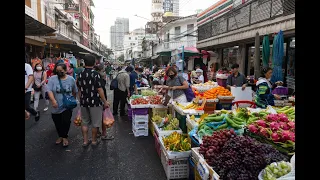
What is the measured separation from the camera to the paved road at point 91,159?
14.5 feet

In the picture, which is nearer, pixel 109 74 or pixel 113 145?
pixel 113 145

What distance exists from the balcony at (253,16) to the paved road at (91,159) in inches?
Result: 258

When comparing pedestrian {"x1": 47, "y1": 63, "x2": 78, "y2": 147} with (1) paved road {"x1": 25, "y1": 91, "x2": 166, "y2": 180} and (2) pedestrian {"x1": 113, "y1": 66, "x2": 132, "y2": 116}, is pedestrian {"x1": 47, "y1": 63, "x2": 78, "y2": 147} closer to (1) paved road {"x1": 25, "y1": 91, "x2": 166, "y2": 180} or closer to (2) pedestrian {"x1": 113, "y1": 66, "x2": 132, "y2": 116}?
(1) paved road {"x1": 25, "y1": 91, "x2": 166, "y2": 180}

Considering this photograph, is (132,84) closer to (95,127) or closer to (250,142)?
(95,127)

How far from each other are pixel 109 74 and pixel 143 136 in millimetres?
21564

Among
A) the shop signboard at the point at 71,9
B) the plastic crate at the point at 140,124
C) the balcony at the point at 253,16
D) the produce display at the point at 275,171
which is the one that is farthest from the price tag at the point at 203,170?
the shop signboard at the point at 71,9

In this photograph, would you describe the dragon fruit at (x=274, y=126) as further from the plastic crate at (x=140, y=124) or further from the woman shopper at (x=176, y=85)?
the plastic crate at (x=140, y=124)

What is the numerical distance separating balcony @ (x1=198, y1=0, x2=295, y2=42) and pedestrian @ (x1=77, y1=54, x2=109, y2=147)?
6.83m

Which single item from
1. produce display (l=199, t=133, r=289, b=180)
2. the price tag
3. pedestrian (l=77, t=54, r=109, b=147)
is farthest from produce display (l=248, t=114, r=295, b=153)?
pedestrian (l=77, t=54, r=109, b=147)

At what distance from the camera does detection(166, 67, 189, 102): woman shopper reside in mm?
6422
